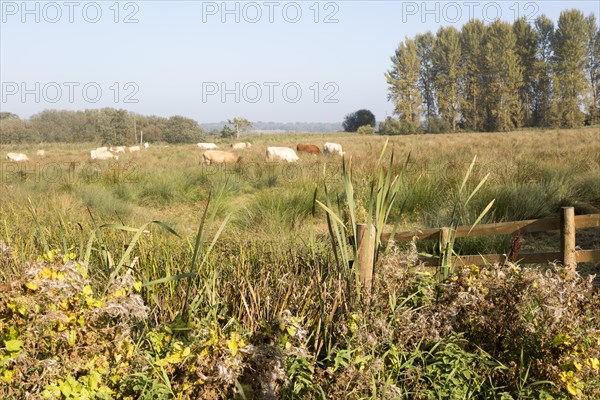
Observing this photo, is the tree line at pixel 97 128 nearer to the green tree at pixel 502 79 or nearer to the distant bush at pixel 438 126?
the distant bush at pixel 438 126

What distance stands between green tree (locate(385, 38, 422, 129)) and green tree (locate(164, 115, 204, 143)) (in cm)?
2189

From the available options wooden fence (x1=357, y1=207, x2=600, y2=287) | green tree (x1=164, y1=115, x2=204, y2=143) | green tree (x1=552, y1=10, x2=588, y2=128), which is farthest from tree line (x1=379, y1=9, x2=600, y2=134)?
wooden fence (x1=357, y1=207, x2=600, y2=287)

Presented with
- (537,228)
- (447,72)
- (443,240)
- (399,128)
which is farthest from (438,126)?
(443,240)

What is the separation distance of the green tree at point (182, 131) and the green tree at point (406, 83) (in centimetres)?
2189

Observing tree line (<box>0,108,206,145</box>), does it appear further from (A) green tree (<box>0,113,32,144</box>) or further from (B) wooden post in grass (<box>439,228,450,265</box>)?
(B) wooden post in grass (<box>439,228,450,265</box>)

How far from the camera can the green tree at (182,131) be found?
6356cm

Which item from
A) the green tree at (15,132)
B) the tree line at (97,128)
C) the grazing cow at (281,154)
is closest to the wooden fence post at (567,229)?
the grazing cow at (281,154)

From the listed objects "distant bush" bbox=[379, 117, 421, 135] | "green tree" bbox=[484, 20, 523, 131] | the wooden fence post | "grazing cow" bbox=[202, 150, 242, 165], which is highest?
"green tree" bbox=[484, 20, 523, 131]

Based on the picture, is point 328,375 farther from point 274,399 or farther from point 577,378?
point 577,378

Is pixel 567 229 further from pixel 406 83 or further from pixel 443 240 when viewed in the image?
pixel 406 83

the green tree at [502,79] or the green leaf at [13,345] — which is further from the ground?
the green tree at [502,79]

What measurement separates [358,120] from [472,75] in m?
17.9

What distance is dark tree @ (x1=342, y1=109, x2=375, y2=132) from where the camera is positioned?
70.8 m

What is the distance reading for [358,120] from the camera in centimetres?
7138
